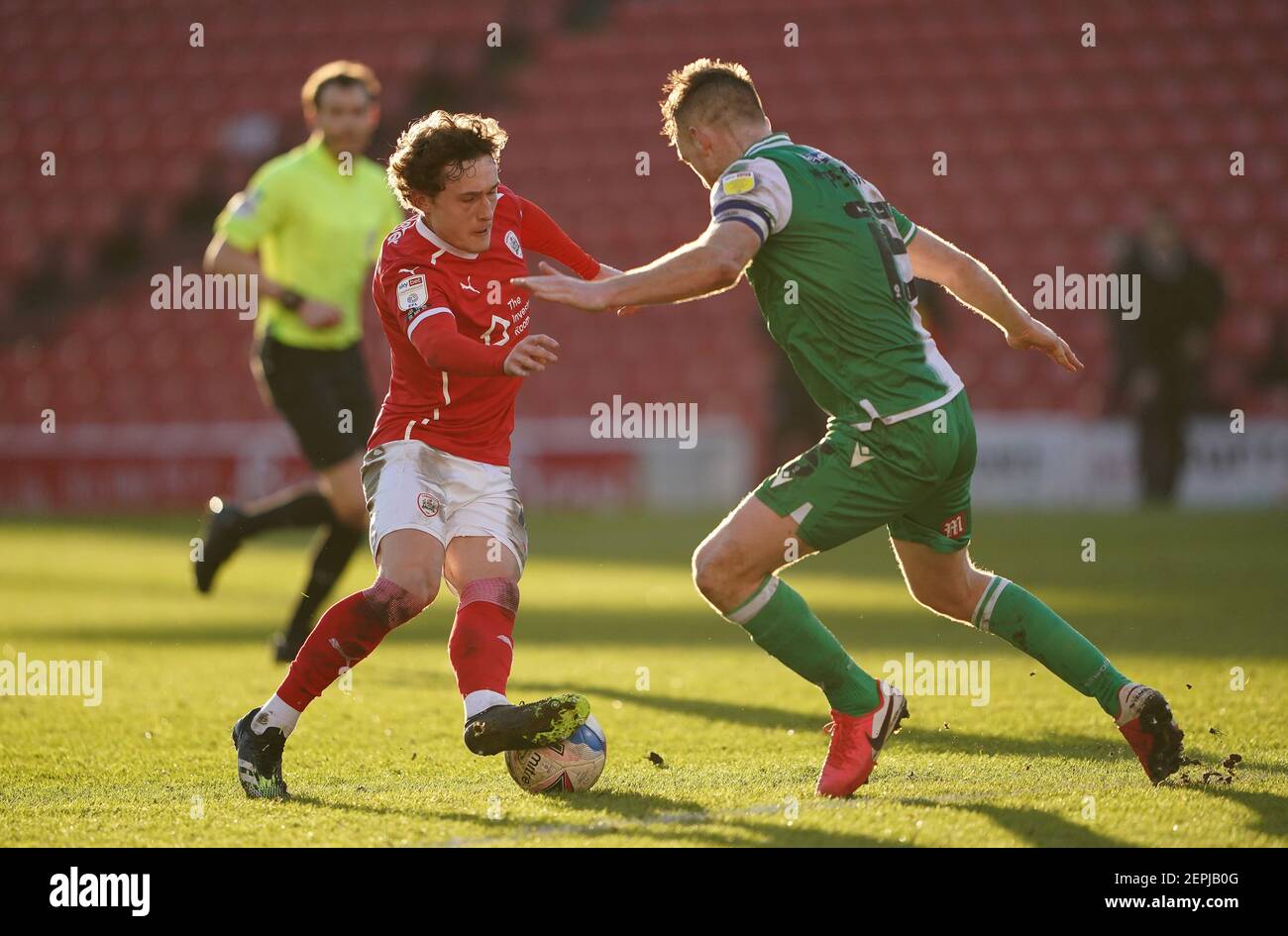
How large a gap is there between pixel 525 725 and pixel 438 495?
791 mm

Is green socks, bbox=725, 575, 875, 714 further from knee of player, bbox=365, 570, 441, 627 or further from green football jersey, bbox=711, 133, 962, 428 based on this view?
knee of player, bbox=365, 570, 441, 627

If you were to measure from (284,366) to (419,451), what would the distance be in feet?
9.83

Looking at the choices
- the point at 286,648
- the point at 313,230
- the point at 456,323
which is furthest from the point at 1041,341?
the point at 313,230

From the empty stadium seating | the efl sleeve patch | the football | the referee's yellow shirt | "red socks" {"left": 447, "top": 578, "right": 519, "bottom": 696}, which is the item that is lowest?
the football

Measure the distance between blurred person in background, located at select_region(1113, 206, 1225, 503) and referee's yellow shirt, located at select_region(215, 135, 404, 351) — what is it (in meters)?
9.69

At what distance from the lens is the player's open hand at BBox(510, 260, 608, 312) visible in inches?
154

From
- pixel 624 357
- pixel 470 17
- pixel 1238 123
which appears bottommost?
pixel 624 357

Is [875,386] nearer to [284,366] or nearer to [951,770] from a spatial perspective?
[951,770]

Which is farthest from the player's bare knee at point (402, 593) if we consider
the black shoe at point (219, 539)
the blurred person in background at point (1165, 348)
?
the blurred person in background at point (1165, 348)

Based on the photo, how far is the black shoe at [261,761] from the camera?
4406 mm

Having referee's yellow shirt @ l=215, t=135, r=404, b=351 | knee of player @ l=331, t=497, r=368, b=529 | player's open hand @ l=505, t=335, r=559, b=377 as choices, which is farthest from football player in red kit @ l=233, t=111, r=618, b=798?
referee's yellow shirt @ l=215, t=135, r=404, b=351

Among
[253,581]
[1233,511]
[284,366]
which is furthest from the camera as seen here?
[1233,511]

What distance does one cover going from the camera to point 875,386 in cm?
432
